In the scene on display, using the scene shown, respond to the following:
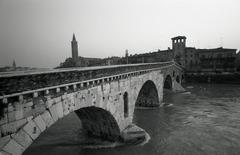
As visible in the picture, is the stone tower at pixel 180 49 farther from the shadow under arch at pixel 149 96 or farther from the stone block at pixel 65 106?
the stone block at pixel 65 106

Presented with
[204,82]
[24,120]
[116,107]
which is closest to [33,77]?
[24,120]

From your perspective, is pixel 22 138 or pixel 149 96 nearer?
pixel 22 138

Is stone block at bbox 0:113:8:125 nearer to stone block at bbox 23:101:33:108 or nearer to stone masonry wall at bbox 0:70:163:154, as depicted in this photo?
stone masonry wall at bbox 0:70:163:154

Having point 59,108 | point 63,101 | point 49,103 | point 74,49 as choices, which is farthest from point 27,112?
point 74,49

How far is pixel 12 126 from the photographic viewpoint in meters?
5.89

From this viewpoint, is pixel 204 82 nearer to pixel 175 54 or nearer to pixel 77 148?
pixel 175 54

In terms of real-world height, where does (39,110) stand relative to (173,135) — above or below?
above

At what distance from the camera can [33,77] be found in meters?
6.47

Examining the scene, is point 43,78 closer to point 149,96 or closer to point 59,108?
point 59,108

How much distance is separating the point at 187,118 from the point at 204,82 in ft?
110

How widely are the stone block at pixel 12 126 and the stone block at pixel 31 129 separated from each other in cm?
18

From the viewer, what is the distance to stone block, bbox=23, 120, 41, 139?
636 cm

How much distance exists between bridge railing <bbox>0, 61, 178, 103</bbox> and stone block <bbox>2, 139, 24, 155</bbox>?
55.0 inches

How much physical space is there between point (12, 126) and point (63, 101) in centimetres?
237
